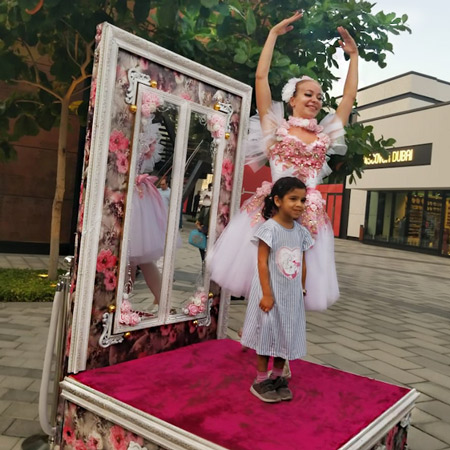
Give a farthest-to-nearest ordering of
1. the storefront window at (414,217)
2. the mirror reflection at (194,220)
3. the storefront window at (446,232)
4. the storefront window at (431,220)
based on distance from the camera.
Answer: the storefront window at (414,217) → the storefront window at (431,220) → the storefront window at (446,232) → the mirror reflection at (194,220)

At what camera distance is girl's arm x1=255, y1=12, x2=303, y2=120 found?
3.19 metres

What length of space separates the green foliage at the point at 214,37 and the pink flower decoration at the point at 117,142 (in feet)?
5.67

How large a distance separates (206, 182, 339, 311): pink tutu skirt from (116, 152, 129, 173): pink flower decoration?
85 cm

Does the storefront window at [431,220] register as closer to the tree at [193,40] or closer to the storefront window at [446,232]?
the storefront window at [446,232]

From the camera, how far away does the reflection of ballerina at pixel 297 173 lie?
295 centimetres

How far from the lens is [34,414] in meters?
2.81

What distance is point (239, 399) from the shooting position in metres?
2.41

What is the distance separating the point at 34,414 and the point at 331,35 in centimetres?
496

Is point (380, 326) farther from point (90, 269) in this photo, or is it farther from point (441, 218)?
point (441, 218)

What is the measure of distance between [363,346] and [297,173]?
2.71m

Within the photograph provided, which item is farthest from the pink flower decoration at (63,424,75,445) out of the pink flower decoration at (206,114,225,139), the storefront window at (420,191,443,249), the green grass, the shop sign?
the storefront window at (420,191,443,249)

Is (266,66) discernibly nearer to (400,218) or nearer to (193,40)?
(193,40)

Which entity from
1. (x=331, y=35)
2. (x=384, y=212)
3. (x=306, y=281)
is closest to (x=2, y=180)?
(x=331, y=35)

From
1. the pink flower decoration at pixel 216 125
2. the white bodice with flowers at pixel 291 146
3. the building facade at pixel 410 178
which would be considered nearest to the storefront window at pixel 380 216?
the building facade at pixel 410 178
